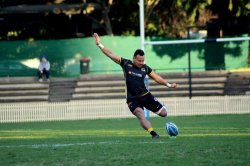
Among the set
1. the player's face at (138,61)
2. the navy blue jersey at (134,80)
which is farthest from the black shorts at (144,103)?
the player's face at (138,61)

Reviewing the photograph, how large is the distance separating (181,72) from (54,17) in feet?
49.7

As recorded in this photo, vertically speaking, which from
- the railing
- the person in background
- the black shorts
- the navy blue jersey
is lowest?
the railing

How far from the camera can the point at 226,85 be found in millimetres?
39469

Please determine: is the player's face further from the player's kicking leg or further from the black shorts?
the player's kicking leg

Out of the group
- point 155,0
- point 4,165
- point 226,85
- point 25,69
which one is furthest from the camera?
point 155,0

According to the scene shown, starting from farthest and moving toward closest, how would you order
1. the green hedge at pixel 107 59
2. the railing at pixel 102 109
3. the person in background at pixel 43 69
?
the green hedge at pixel 107 59
the person in background at pixel 43 69
the railing at pixel 102 109

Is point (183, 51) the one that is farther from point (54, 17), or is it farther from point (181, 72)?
point (54, 17)

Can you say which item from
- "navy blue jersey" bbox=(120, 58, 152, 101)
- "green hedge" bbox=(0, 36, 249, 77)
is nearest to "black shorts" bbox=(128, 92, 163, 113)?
"navy blue jersey" bbox=(120, 58, 152, 101)

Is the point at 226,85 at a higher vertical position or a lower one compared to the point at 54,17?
lower

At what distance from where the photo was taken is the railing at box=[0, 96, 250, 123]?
3244 centimetres

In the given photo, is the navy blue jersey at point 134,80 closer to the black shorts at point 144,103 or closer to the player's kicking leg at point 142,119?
the black shorts at point 144,103

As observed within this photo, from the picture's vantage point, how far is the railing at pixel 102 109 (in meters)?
32.4

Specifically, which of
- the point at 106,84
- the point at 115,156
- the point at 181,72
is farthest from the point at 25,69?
the point at 115,156

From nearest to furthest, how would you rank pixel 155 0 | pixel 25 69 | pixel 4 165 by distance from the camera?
pixel 4 165, pixel 25 69, pixel 155 0
